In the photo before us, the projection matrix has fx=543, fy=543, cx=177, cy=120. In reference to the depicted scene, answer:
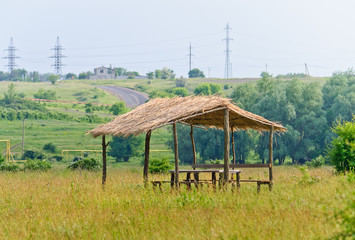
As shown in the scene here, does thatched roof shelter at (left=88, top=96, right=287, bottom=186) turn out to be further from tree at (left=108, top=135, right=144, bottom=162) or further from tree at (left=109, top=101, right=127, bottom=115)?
tree at (left=109, top=101, right=127, bottom=115)

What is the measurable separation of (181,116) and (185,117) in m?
0.21

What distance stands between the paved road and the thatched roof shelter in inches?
3111

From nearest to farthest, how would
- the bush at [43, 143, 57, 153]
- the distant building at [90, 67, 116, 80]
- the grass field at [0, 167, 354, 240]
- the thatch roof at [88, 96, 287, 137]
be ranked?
1. the grass field at [0, 167, 354, 240]
2. the thatch roof at [88, 96, 287, 137]
3. the bush at [43, 143, 57, 153]
4. the distant building at [90, 67, 116, 80]

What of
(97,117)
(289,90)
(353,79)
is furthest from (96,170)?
(97,117)

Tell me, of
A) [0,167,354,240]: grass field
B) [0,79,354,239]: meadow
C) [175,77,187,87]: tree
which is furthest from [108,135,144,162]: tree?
[175,77,187,87]: tree

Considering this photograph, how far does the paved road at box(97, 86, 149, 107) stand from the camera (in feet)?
336

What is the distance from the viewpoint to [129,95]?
374 feet

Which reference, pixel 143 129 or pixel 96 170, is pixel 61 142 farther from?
pixel 143 129

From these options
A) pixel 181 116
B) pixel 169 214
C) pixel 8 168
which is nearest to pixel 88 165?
pixel 8 168

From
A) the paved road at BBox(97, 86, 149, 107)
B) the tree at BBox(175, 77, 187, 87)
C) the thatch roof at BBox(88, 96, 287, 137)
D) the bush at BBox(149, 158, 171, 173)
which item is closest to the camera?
the thatch roof at BBox(88, 96, 287, 137)

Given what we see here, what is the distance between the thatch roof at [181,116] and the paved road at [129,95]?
79022 mm

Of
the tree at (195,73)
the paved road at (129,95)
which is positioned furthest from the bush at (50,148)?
the tree at (195,73)

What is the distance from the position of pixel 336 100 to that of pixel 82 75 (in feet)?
424

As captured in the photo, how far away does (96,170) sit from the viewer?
28.0m
